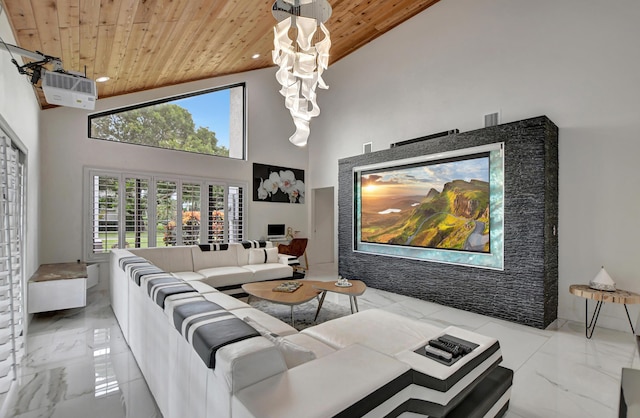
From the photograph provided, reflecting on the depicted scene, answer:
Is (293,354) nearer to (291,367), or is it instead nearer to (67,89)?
(291,367)

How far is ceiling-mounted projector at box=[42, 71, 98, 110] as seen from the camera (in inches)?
95.7

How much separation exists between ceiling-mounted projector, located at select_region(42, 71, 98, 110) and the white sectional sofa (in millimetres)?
1622

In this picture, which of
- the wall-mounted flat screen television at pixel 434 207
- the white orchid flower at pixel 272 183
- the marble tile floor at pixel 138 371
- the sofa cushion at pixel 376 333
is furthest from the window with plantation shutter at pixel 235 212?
the sofa cushion at pixel 376 333

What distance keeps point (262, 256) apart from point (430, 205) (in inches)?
117

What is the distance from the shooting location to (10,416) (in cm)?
191

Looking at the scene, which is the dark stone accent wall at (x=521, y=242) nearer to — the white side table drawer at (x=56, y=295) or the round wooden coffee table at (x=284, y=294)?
the round wooden coffee table at (x=284, y=294)

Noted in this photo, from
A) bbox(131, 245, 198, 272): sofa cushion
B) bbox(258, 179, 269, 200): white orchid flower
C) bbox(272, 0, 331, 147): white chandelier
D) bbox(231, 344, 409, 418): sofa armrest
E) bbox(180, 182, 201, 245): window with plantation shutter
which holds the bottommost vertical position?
bbox(131, 245, 198, 272): sofa cushion

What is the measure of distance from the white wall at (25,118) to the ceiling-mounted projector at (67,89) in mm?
257

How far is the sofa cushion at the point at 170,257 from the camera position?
4.44 meters

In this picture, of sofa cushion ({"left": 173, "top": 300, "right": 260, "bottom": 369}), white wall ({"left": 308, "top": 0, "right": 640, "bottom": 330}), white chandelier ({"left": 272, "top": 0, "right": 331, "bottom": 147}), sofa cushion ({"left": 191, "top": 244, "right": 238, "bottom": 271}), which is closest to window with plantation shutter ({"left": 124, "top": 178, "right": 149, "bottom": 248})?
sofa cushion ({"left": 191, "top": 244, "right": 238, "bottom": 271})

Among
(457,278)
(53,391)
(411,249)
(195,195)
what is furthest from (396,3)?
(53,391)

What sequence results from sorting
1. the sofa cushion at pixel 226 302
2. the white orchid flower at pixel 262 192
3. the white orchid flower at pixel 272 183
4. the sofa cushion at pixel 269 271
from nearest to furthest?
the sofa cushion at pixel 226 302
the sofa cushion at pixel 269 271
the white orchid flower at pixel 262 192
the white orchid flower at pixel 272 183

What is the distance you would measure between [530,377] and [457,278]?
1.90 meters

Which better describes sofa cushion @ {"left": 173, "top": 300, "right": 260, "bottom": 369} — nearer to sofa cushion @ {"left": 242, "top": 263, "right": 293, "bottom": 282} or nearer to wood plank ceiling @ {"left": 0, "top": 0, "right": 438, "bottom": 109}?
wood plank ceiling @ {"left": 0, "top": 0, "right": 438, "bottom": 109}
